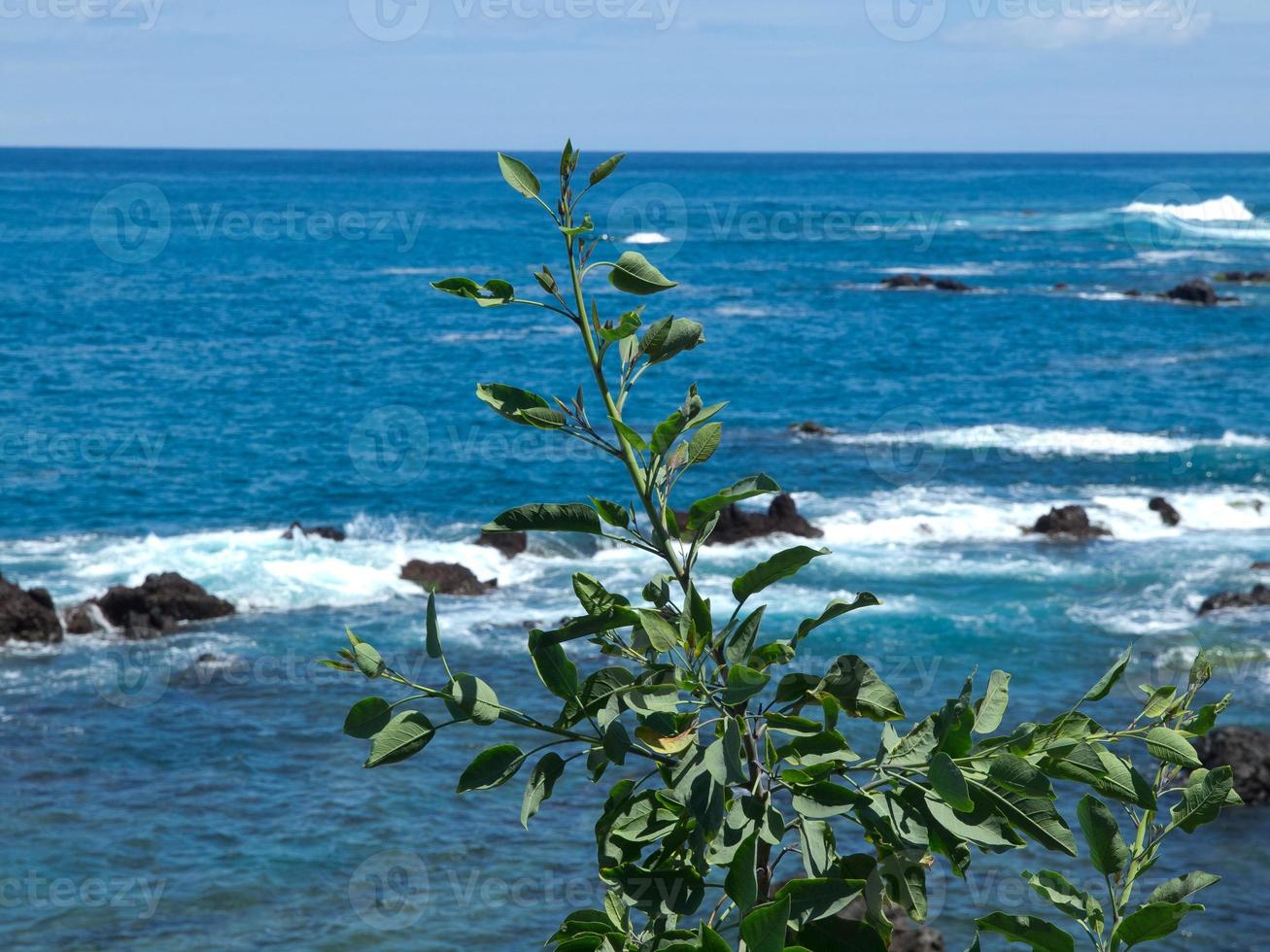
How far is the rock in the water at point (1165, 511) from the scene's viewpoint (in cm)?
2980

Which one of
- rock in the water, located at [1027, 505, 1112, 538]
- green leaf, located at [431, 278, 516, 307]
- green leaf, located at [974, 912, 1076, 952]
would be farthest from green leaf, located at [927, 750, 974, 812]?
rock in the water, located at [1027, 505, 1112, 538]

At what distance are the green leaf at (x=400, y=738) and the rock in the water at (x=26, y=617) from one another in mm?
21927

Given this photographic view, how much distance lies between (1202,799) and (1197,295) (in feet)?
216

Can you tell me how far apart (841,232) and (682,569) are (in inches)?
4342

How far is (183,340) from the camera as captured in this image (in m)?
56.9

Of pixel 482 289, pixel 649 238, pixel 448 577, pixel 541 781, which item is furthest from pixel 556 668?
pixel 649 238

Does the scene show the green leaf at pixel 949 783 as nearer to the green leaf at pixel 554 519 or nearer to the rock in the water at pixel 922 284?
the green leaf at pixel 554 519

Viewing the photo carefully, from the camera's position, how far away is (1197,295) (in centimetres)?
6341

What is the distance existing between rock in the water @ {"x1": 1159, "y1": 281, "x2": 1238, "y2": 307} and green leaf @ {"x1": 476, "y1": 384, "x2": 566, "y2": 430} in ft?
217

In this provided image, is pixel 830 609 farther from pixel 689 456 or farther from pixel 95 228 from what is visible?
pixel 95 228

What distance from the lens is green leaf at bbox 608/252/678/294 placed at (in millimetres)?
2631

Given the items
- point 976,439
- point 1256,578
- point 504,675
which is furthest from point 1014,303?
point 504,675

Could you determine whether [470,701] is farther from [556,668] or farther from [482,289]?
[482,289]

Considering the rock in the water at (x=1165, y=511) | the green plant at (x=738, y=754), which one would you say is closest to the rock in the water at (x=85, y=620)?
the rock in the water at (x=1165, y=511)
